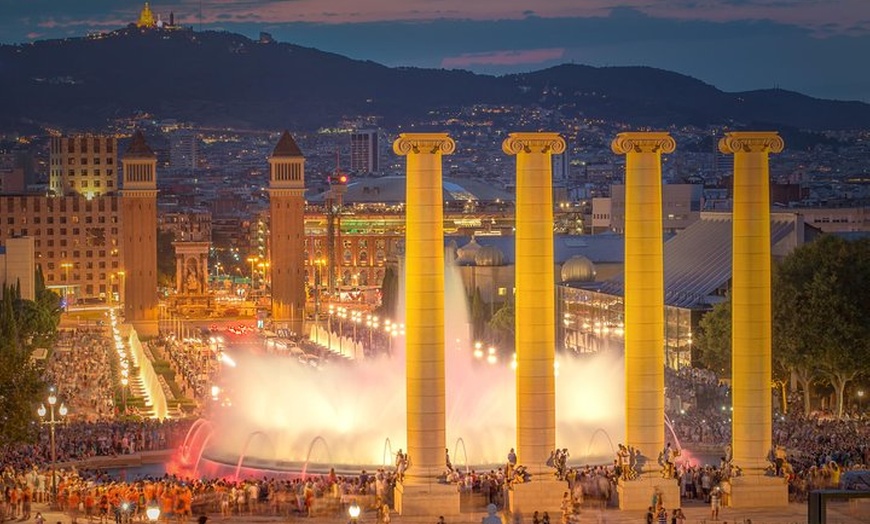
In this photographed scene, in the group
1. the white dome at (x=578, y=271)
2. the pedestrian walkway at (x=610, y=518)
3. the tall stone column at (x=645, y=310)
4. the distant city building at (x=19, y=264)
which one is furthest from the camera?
the distant city building at (x=19, y=264)

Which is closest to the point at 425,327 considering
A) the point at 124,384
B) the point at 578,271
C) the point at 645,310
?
the point at 645,310

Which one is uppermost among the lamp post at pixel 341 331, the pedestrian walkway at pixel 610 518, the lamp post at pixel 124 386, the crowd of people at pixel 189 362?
the lamp post at pixel 341 331

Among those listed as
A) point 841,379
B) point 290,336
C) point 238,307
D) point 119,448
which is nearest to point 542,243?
point 119,448

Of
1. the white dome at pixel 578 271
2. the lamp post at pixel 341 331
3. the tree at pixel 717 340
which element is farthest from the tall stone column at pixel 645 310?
the lamp post at pixel 341 331

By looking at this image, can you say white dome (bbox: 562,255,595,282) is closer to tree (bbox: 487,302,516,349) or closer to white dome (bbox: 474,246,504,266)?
tree (bbox: 487,302,516,349)

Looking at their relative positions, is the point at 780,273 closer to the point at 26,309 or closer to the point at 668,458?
the point at 668,458

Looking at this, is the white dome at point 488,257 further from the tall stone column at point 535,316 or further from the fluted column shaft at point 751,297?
the tall stone column at point 535,316

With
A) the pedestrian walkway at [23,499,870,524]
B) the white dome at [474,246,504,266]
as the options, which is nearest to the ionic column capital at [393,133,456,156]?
the pedestrian walkway at [23,499,870,524]
